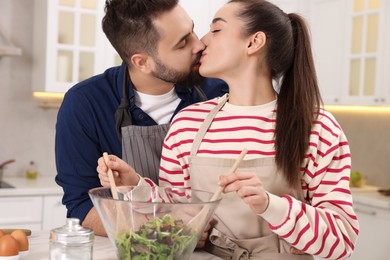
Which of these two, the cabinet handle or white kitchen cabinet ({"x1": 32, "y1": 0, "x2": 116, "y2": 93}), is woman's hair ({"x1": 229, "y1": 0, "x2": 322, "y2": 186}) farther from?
white kitchen cabinet ({"x1": 32, "y1": 0, "x2": 116, "y2": 93})

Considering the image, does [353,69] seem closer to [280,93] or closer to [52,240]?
[280,93]

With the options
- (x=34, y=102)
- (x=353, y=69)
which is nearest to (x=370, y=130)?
(x=353, y=69)

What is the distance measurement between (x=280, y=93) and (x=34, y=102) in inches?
112

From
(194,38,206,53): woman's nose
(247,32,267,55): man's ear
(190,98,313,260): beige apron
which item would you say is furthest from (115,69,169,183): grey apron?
(247,32,267,55): man's ear

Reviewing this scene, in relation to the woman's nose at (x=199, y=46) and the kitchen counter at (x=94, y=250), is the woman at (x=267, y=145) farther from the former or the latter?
the woman's nose at (x=199, y=46)

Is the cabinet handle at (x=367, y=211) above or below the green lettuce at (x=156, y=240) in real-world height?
below

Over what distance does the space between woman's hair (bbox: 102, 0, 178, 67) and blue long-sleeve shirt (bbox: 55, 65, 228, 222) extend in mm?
148

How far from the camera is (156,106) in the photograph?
2260mm

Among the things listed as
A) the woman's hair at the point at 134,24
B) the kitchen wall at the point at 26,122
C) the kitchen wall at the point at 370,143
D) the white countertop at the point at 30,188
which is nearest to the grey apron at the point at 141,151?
the woman's hair at the point at 134,24

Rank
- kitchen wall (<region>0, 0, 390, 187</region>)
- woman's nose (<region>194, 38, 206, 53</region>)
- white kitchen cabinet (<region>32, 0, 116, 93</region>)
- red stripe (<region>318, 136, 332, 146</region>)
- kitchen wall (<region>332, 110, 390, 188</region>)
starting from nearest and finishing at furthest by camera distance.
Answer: red stripe (<region>318, 136, 332, 146</region>), woman's nose (<region>194, 38, 206, 53</region>), white kitchen cabinet (<region>32, 0, 116, 93</region>), kitchen wall (<region>0, 0, 390, 187</region>), kitchen wall (<region>332, 110, 390, 188</region>)

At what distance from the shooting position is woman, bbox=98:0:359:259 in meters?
1.63

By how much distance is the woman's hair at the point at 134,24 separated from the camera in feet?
7.39

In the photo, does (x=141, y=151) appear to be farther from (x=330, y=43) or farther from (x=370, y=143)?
(x=370, y=143)

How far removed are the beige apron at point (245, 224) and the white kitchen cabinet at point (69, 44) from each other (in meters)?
2.43
